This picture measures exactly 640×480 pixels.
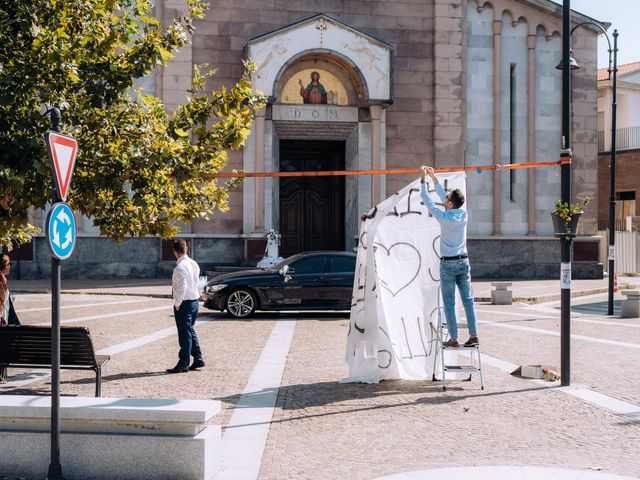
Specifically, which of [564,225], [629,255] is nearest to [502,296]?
[564,225]

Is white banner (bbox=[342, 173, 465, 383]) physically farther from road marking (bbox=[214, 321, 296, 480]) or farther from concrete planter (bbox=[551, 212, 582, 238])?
concrete planter (bbox=[551, 212, 582, 238])

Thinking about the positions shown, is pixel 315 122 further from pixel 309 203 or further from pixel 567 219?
pixel 567 219

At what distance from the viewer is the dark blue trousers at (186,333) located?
9.49 m

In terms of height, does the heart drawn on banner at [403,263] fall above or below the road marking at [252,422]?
above

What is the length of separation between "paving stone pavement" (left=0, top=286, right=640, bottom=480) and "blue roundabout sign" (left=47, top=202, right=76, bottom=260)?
2175 mm

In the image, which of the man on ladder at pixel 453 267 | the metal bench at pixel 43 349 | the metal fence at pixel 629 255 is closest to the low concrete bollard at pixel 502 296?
A: the man on ladder at pixel 453 267

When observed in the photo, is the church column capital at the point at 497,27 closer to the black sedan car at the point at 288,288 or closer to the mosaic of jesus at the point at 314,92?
the mosaic of jesus at the point at 314,92

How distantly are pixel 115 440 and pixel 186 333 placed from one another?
173 inches

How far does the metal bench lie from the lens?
756cm

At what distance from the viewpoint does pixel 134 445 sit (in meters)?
5.12

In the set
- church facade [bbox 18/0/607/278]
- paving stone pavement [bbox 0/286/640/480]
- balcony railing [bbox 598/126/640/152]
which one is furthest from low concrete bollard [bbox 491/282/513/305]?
balcony railing [bbox 598/126/640/152]

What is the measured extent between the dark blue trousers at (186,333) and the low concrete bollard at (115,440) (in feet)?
13.6

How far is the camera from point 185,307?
9.66 meters

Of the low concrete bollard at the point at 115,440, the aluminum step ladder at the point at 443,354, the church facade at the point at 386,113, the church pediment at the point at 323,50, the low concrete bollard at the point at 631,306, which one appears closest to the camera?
the low concrete bollard at the point at 115,440
